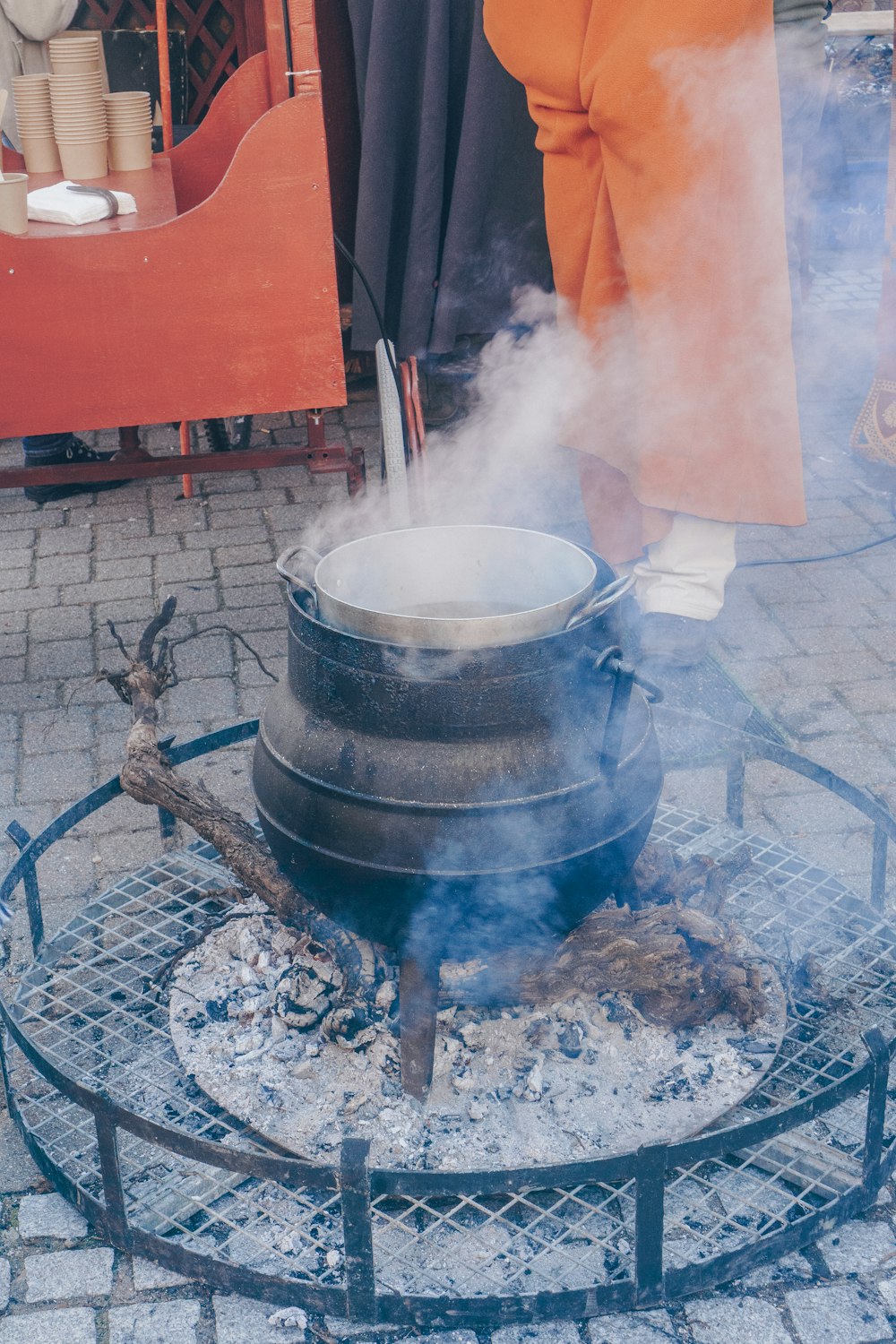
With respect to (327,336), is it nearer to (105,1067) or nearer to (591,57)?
(591,57)

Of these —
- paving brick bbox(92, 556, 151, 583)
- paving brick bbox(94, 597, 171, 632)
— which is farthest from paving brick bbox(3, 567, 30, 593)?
paving brick bbox(94, 597, 171, 632)

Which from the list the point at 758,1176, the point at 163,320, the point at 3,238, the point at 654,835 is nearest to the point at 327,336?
the point at 163,320

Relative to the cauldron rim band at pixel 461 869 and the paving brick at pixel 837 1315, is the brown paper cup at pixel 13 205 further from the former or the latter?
the paving brick at pixel 837 1315

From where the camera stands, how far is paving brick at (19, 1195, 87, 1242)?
2318mm

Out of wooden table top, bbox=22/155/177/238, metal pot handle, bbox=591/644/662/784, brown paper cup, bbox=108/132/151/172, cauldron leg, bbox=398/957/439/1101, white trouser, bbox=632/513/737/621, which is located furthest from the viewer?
brown paper cup, bbox=108/132/151/172

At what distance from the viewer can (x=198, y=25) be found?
6.38 meters

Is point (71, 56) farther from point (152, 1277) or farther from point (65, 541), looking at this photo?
point (152, 1277)

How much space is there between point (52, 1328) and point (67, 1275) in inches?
4.0

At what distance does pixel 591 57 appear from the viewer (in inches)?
141

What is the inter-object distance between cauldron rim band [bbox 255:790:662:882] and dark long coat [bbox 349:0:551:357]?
12.2 ft

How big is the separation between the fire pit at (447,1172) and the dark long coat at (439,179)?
10.7 feet

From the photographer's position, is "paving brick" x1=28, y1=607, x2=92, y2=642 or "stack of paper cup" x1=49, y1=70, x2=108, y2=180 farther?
"paving brick" x1=28, y1=607, x2=92, y2=642

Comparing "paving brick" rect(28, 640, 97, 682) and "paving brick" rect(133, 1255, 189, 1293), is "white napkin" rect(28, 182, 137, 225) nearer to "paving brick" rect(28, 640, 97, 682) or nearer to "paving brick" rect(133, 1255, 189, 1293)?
"paving brick" rect(28, 640, 97, 682)

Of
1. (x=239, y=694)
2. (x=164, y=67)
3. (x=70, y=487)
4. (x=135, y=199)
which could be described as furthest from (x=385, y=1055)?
(x=70, y=487)
